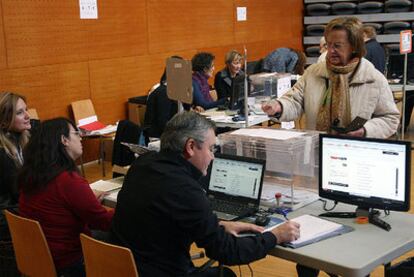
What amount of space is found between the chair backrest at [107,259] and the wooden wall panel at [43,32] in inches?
156

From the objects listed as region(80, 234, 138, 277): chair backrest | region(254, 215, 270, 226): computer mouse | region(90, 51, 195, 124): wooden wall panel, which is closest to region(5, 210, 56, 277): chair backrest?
region(80, 234, 138, 277): chair backrest

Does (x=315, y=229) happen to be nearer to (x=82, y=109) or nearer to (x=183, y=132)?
(x=183, y=132)

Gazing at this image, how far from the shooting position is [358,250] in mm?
2344

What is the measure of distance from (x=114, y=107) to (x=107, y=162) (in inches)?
26.9

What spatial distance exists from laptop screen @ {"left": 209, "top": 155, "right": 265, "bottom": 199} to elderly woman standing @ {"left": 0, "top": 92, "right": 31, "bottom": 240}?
3.63 feet

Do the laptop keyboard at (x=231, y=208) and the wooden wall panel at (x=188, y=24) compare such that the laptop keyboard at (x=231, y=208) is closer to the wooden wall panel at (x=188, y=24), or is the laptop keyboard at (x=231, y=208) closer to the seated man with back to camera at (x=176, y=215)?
the seated man with back to camera at (x=176, y=215)

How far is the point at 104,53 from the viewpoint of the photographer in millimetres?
6941

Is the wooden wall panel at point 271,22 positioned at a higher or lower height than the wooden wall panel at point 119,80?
higher

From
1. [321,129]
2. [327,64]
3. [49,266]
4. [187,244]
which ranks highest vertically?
[327,64]

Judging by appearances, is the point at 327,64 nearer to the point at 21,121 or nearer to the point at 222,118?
the point at 21,121

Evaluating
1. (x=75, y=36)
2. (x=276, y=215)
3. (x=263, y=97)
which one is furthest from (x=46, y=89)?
(x=276, y=215)

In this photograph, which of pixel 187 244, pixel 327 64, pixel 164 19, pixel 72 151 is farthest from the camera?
pixel 164 19

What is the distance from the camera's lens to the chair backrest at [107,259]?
220 cm

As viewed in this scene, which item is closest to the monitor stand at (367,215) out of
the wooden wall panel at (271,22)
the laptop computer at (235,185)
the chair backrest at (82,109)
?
the laptop computer at (235,185)
